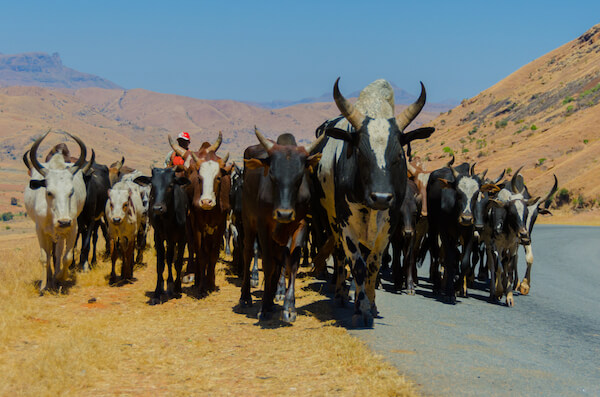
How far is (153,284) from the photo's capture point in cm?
1150

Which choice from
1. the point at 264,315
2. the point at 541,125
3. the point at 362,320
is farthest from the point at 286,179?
the point at 541,125

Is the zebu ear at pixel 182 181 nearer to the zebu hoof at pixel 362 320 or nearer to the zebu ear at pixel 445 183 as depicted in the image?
the zebu hoof at pixel 362 320

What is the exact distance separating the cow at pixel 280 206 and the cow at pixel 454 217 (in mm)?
3377

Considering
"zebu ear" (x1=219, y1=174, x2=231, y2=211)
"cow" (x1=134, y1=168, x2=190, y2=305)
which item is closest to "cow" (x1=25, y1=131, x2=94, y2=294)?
"cow" (x1=134, y1=168, x2=190, y2=305)

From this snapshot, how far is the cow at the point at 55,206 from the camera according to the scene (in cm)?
986

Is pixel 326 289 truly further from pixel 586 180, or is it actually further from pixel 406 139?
pixel 586 180

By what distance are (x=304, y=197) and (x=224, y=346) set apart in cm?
245

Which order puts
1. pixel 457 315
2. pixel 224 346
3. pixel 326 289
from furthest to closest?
pixel 326 289 < pixel 457 315 < pixel 224 346

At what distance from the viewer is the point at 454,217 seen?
35.2 feet

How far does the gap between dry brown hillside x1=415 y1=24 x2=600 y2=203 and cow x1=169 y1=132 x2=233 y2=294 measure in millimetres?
38687

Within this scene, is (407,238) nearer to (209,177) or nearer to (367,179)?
(209,177)

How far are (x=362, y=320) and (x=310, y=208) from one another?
2207 mm

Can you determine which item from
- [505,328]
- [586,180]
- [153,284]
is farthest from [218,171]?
[586,180]

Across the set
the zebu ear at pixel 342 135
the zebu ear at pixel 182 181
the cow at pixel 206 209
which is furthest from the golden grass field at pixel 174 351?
the zebu ear at pixel 342 135
